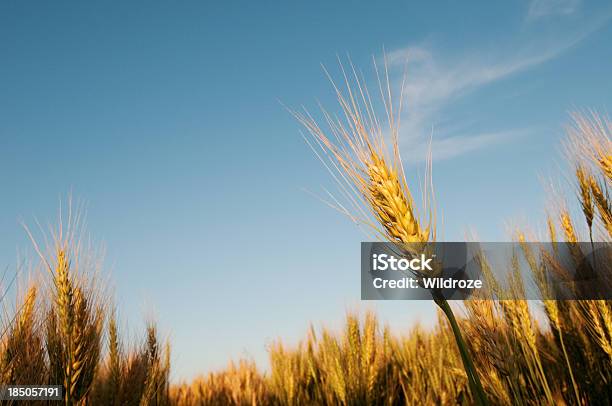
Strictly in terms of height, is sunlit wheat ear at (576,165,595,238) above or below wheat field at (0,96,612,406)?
above

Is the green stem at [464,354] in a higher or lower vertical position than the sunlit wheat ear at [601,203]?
lower

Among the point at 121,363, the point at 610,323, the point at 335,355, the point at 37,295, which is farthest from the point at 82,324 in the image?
the point at 610,323

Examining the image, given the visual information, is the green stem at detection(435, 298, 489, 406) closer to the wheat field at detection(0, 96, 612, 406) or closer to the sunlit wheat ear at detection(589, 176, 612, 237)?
the wheat field at detection(0, 96, 612, 406)

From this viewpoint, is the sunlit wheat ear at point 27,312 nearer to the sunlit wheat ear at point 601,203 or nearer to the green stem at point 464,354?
the green stem at point 464,354

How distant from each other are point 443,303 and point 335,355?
2938 mm

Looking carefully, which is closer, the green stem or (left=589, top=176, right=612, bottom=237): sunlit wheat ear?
the green stem

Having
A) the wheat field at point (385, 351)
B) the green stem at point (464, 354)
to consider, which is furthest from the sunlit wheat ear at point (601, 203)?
the green stem at point (464, 354)

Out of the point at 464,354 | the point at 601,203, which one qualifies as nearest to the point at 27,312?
the point at 464,354

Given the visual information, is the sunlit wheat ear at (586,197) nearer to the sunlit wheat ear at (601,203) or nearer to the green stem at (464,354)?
the sunlit wheat ear at (601,203)

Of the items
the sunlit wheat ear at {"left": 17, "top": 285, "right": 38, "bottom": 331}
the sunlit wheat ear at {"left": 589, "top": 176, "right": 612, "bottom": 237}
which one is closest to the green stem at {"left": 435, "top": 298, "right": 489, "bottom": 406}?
the sunlit wheat ear at {"left": 589, "top": 176, "right": 612, "bottom": 237}

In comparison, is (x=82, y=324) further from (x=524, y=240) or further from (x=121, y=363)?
(x=524, y=240)

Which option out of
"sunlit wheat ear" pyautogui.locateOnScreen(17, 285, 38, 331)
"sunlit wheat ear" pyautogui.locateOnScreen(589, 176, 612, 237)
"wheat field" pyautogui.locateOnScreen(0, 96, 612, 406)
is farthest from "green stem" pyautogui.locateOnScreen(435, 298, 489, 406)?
"sunlit wheat ear" pyautogui.locateOnScreen(17, 285, 38, 331)

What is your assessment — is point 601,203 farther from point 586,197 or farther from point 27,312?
point 27,312

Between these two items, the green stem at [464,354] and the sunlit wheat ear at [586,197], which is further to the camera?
the sunlit wheat ear at [586,197]
